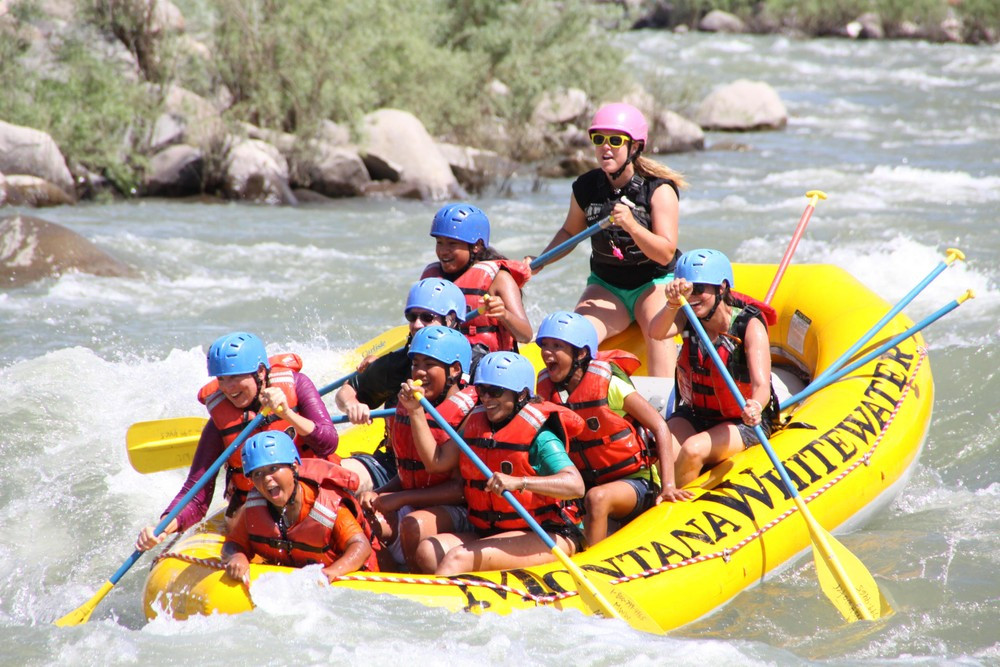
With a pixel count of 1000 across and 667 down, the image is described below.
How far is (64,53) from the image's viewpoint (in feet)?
44.6

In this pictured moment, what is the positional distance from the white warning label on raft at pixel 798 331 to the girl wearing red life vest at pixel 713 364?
1.23 meters

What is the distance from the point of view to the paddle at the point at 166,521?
4312mm

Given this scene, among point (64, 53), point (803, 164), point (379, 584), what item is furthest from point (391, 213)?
point (379, 584)

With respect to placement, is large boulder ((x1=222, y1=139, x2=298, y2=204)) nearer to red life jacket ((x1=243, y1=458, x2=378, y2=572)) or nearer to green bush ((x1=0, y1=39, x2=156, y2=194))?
green bush ((x1=0, y1=39, x2=156, y2=194))

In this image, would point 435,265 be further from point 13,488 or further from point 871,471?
point 13,488

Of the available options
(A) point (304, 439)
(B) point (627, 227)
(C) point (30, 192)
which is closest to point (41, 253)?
(C) point (30, 192)

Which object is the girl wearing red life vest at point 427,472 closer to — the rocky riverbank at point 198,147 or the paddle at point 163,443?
the paddle at point 163,443

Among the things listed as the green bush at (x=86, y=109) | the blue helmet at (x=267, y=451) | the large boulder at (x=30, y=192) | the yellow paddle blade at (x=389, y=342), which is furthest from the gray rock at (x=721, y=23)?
the blue helmet at (x=267, y=451)

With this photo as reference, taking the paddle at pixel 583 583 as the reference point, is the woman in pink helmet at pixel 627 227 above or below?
above

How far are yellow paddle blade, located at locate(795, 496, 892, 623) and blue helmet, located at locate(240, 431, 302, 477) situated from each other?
6.72ft

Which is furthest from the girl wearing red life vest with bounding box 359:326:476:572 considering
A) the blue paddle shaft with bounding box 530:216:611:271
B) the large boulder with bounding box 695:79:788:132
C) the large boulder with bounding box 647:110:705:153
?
the large boulder with bounding box 695:79:788:132

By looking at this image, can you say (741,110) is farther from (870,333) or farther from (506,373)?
(506,373)

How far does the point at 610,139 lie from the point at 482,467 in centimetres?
182

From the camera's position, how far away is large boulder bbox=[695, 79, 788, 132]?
1939 cm
